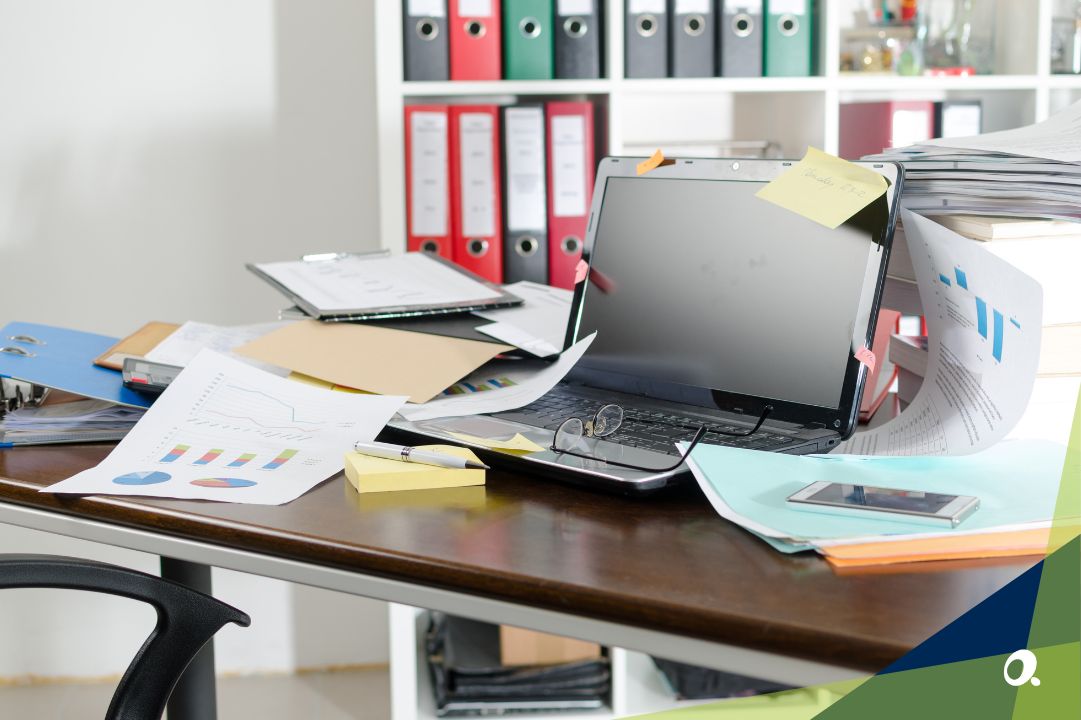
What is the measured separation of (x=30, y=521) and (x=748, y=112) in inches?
66.0

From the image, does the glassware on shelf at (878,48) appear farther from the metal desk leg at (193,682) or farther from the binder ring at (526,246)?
the metal desk leg at (193,682)

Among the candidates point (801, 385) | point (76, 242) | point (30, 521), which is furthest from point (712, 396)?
point (76, 242)

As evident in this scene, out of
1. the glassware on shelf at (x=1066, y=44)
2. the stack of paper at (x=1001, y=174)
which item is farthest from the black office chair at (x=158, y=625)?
the glassware on shelf at (x=1066, y=44)

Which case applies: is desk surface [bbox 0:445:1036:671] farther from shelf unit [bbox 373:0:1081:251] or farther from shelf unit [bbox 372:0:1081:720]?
shelf unit [bbox 373:0:1081:251]

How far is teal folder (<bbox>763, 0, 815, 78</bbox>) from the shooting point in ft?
5.62

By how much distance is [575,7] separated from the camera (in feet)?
5.57

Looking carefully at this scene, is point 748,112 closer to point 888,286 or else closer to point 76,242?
point 888,286

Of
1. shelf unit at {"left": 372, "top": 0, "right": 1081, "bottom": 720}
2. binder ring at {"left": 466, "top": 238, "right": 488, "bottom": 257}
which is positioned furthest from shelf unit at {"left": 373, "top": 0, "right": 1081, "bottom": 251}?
binder ring at {"left": 466, "top": 238, "right": 488, "bottom": 257}

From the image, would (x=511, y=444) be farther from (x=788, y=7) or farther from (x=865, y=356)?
(x=788, y=7)

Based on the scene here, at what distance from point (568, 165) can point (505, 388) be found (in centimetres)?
78

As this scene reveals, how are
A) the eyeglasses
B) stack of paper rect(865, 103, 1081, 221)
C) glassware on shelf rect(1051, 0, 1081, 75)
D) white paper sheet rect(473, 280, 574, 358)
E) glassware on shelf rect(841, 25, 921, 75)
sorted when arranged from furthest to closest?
1. glassware on shelf rect(841, 25, 921, 75)
2. glassware on shelf rect(1051, 0, 1081, 75)
3. white paper sheet rect(473, 280, 574, 358)
4. stack of paper rect(865, 103, 1081, 221)
5. the eyeglasses

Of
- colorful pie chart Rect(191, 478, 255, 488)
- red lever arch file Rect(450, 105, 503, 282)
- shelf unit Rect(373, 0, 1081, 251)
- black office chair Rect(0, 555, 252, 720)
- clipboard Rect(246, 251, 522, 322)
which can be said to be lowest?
black office chair Rect(0, 555, 252, 720)

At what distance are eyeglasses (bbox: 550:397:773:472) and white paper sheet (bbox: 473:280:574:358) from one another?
0.19 meters

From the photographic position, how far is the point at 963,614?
1.78ft
